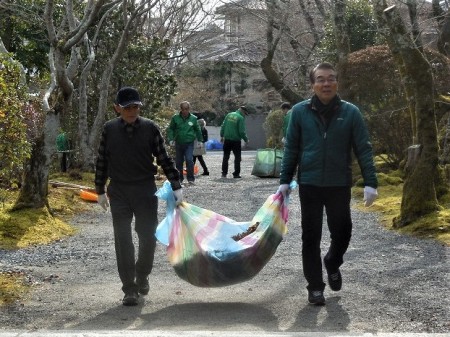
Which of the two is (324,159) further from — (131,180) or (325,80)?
(131,180)

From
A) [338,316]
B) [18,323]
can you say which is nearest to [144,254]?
[18,323]

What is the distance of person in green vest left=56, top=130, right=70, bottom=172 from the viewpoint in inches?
811

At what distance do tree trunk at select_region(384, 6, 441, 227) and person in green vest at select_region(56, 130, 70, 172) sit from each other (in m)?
11.2

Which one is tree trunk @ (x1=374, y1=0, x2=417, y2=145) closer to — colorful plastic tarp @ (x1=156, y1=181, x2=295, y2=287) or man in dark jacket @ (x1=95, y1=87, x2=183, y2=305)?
colorful plastic tarp @ (x1=156, y1=181, x2=295, y2=287)

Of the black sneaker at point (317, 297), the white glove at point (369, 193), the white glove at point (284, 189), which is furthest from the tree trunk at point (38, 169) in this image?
the white glove at point (369, 193)

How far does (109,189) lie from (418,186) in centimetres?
490

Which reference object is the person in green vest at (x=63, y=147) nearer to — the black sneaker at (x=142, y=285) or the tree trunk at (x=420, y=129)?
the tree trunk at (x=420, y=129)

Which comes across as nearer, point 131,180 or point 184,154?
point 131,180

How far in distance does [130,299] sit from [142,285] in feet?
1.02

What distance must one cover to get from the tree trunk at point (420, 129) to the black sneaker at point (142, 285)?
4.66 metres

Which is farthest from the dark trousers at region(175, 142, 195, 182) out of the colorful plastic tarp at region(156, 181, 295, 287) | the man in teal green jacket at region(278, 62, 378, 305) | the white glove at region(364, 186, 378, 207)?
the white glove at region(364, 186, 378, 207)

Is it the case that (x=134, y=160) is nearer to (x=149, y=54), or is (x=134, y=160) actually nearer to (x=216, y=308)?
(x=216, y=308)

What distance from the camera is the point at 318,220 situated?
687 cm

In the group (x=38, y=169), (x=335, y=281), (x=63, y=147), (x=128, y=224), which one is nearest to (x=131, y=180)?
(x=128, y=224)
